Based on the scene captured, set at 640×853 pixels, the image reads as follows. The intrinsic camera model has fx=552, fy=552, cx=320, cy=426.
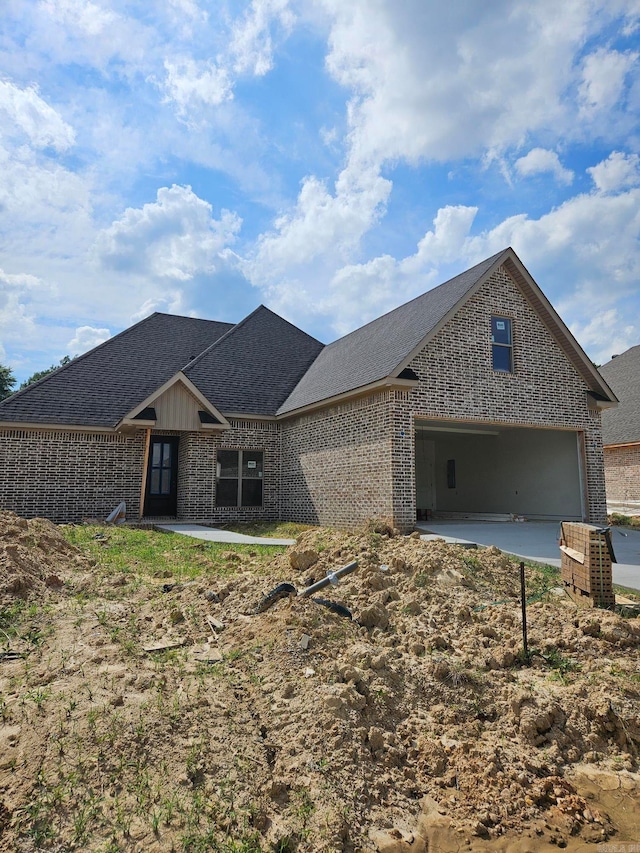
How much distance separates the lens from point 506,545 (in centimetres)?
1093

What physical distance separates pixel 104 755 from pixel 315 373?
15629 mm

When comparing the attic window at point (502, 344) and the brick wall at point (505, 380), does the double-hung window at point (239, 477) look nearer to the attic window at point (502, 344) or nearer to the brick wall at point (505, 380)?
the brick wall at point (505, 380)

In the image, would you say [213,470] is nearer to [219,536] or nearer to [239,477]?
[239,477]

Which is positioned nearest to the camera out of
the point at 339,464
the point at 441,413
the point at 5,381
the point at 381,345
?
the point at 441,413

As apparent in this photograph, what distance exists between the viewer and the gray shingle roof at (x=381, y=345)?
13.7m

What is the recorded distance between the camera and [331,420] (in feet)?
Result: 49.4

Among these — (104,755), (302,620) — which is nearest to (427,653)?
(302,620)

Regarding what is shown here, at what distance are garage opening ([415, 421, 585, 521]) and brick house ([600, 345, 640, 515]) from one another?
15.8 feet

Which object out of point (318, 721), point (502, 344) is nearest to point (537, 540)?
point (502, 344)

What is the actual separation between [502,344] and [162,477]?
10917 mm

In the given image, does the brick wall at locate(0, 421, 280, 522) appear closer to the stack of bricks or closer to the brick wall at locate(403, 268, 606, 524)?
A: the brick wall at locate(403, 268, 606, 524)

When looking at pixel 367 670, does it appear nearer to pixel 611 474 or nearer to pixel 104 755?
pixel 104 755

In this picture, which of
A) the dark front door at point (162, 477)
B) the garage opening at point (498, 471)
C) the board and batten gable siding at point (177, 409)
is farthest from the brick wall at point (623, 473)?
the dark front door at point (162, 477)

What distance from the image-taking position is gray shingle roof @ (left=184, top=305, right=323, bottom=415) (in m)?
17.8
